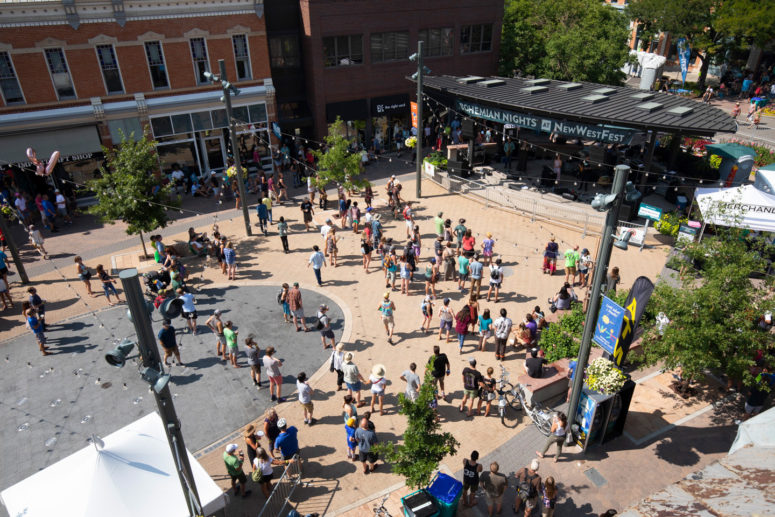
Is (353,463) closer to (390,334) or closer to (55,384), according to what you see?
(390,334)

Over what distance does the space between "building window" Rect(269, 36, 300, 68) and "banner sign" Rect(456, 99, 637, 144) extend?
406 inches

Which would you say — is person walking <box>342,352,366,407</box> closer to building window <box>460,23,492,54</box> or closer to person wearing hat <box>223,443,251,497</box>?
person wearing hat <box>223,443,251,497</box>

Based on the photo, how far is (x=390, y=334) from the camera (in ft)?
49.7

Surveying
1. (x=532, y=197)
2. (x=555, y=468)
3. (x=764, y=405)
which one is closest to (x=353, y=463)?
(x=555, y=468)

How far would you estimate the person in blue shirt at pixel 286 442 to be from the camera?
34.9 ft

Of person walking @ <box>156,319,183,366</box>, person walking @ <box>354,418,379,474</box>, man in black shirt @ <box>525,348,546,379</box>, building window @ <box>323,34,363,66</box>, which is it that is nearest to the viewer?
person walking @ <box>354,418,379,474</box>

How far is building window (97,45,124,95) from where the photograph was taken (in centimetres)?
2406

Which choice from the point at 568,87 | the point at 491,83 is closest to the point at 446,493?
the point at 568,87

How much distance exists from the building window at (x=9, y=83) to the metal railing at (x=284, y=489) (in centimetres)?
2201

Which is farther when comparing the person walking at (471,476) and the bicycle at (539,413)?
the bicycle at (539,413)

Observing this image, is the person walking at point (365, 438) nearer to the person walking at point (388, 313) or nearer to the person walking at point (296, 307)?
the person walking at point (388, 313)

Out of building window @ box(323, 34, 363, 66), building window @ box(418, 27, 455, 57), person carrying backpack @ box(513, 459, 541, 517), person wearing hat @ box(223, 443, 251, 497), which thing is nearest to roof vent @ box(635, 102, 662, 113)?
building window @ box(418, 27, 455, 57)

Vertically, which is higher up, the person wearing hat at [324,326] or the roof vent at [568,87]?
the roof vent at [568,87]

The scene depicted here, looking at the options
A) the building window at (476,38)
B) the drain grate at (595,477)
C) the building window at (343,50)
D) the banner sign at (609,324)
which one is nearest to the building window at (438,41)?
the building window at (476,38)
